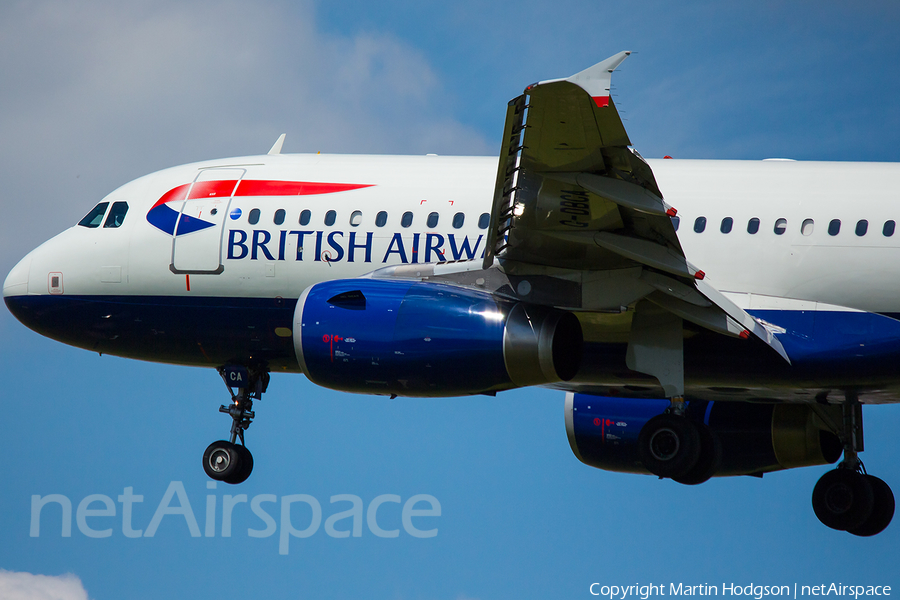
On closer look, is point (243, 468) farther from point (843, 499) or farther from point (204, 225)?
point (843, 499)

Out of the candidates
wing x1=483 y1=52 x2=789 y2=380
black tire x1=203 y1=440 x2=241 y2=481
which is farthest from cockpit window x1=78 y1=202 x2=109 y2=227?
wing x1=483 y1=52 x2=789 y2=380

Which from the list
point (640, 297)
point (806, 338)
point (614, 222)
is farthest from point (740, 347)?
point (614, 222)

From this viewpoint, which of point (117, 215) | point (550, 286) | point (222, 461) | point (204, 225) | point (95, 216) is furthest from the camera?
point (95, 216)

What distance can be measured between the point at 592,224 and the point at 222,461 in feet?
24.2

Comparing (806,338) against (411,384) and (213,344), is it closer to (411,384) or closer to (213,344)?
(411,384)

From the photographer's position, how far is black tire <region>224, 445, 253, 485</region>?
56.0 ft

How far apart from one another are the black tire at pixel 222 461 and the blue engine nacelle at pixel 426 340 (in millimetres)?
3856

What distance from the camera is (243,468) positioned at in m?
17.1

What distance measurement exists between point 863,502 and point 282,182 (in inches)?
399

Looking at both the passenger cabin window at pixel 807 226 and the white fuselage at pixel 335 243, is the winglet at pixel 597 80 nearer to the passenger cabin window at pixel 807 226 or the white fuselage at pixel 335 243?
the white fuselage at pixel 335 243

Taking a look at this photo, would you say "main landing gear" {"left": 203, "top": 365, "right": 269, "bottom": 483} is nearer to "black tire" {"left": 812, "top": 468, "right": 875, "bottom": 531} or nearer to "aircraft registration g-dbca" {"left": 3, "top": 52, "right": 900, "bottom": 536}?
"aircraft registration g-dbca" {"left": 3, "top": 52, "right": 900, "bottom": 536}

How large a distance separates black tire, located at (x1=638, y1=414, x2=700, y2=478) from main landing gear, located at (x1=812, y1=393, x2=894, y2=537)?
12.7 ft

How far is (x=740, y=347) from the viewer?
48.6ft

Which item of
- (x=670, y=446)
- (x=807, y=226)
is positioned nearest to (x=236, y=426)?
(x=670, y=446)
